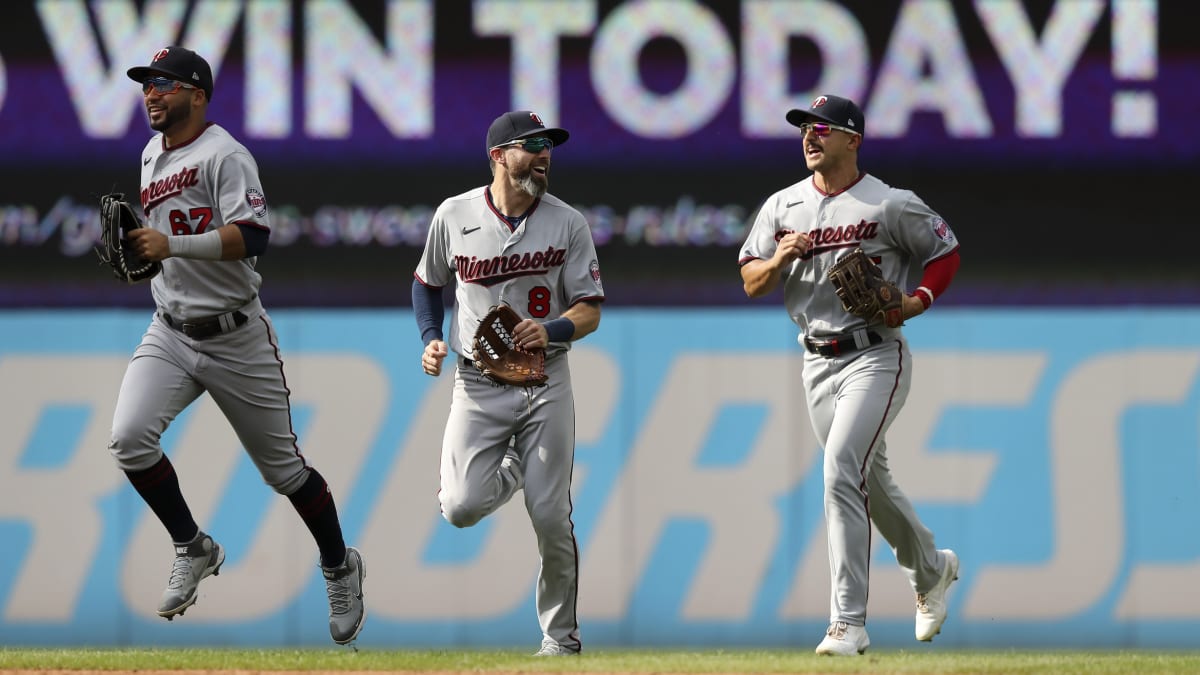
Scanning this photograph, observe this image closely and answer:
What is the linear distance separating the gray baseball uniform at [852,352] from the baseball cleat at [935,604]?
26cm

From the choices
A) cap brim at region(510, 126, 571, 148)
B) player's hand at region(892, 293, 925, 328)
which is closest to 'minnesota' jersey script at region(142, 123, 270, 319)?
cap brim at region(510, 126, 571, 148)

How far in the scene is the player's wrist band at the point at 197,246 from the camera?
17.1ft

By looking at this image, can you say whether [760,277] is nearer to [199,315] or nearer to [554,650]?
[554,650]

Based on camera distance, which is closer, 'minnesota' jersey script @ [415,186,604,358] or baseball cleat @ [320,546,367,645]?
'minnesota' jersey script @ [415,186,604,358]

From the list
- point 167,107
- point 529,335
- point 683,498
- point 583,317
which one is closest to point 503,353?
point 529,335

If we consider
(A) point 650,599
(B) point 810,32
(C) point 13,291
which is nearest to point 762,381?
(A) point 650,599

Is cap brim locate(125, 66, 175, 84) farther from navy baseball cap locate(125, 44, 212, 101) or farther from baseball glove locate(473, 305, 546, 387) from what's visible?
baseball glove locate(473, 305, 546, 387)

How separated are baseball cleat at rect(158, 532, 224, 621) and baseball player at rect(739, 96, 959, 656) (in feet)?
6.40

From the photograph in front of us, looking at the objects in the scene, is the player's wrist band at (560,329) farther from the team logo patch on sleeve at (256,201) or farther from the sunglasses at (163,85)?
the sunglasses at (163,85)

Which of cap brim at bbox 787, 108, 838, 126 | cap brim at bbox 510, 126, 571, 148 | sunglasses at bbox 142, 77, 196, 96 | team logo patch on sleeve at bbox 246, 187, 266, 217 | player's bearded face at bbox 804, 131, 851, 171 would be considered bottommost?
team logo patch on sleeve at bbox 246, 187, 266, 217

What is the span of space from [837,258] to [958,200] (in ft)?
6.61

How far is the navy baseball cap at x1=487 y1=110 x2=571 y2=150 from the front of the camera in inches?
216

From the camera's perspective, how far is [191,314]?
5469 millimetres

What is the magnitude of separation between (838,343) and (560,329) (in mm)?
925
